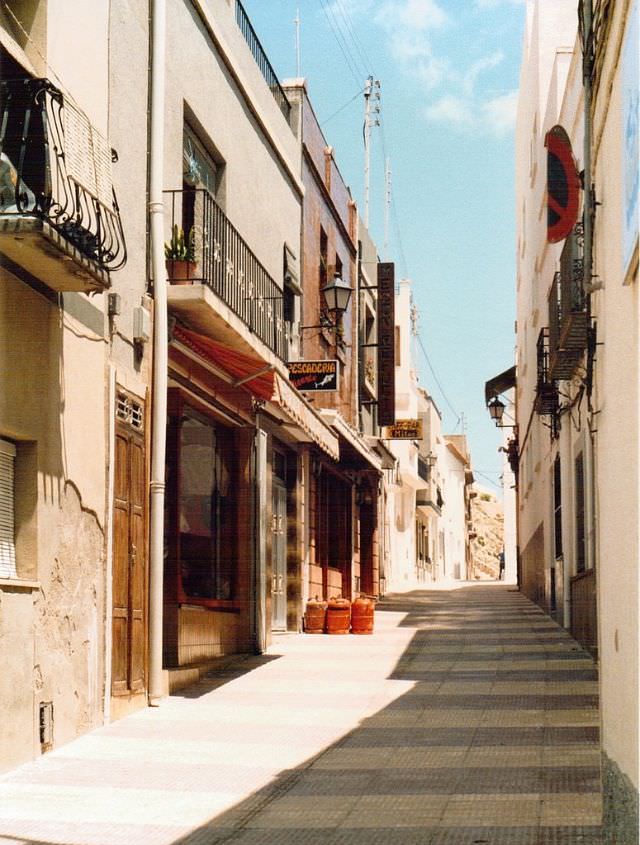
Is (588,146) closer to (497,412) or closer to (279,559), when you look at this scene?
(279,559)

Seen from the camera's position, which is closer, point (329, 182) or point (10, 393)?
point (10, 393)

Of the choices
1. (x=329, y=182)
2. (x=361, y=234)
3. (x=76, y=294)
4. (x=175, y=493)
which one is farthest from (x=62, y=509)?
(x=361, y=234)

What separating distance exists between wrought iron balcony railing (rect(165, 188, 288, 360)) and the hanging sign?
144 inches

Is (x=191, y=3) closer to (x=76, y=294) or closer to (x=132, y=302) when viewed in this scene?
(x=132, y=302)

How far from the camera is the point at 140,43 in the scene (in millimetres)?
12648

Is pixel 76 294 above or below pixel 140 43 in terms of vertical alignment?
below

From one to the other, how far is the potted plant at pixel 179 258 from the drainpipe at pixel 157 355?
601mm

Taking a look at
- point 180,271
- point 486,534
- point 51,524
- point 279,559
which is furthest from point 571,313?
point 486,534

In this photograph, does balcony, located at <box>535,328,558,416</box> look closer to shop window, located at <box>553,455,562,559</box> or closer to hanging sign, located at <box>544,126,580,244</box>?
shop window, located at <box>553,455,562,559</box>

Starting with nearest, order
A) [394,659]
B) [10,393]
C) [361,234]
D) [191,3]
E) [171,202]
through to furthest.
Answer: [10,393] → [171,202] → [191,3] → [394,659] → [361,234]

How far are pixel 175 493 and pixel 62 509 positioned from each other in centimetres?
435

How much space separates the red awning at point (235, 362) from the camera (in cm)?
1377

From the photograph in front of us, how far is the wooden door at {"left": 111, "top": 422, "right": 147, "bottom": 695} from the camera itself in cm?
1138

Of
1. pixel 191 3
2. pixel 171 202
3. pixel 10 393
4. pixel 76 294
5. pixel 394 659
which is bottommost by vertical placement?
pixel 394 659
